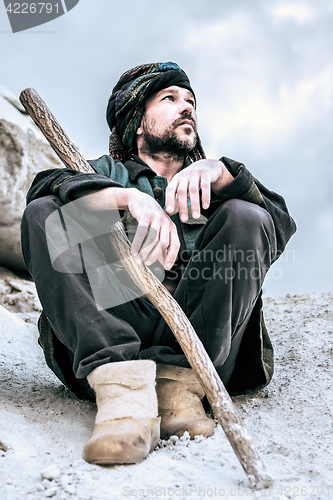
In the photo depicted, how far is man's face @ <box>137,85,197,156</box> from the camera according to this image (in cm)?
188

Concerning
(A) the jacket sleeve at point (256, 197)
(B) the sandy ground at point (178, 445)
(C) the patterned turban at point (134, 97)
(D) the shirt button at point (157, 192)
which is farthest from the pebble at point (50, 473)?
(C) the patterned turban at point (134, 97)

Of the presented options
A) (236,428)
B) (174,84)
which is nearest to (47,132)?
(174,84)

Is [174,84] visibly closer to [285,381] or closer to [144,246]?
[144,246]

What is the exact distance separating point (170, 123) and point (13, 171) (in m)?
1.82

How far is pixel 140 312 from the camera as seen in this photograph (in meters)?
1.36

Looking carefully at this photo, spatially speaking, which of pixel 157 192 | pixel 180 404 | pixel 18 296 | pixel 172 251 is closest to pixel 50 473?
pixel 180 404

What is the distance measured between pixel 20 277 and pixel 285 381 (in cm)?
238

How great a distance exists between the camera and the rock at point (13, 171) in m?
3.16

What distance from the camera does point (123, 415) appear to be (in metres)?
0.92

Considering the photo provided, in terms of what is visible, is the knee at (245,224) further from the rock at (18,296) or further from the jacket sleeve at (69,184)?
the rock at (18,296)

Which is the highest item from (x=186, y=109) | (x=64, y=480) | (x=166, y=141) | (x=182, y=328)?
(x=186, y=109)

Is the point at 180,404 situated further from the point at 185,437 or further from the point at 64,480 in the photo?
the point at 64,480

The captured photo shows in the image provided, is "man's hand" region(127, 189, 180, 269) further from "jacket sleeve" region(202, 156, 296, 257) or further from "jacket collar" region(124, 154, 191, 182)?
"jacket collar" region(124, 154, 191, 182)

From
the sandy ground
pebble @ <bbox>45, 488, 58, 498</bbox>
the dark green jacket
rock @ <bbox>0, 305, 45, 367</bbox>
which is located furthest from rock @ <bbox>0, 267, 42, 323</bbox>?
pebble @ <bbox>45, 488, 58, 498</bbox>
